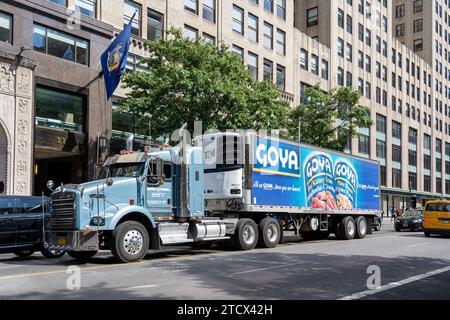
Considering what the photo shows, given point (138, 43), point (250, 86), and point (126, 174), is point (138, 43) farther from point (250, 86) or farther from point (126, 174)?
point (126, 174)

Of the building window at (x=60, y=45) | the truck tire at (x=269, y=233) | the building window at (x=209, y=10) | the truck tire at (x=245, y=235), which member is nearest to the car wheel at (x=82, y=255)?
the truck tire at (x=245, y=235)

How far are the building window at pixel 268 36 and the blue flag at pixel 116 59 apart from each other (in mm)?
20074

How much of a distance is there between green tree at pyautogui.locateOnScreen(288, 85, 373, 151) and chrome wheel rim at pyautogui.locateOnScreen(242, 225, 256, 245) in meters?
17.0

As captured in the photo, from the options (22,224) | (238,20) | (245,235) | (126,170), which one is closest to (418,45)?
(238,20)

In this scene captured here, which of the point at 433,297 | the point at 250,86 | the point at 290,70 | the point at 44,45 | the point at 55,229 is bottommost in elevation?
the point at 433,297

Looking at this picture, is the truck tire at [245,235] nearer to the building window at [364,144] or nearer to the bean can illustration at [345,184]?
the bean can illustration at [345,184]

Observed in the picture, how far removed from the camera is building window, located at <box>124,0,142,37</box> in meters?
30.8

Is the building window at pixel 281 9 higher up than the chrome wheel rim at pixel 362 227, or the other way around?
the building window at pixel 281 9

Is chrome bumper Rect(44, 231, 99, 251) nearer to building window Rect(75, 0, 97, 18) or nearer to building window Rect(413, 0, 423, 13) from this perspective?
building window Rect(75, 0, 97, 18)

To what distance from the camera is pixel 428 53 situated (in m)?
81.5

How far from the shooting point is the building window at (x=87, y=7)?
1098 inches

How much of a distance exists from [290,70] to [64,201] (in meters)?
35.9

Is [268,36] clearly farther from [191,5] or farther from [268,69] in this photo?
[191,5]
